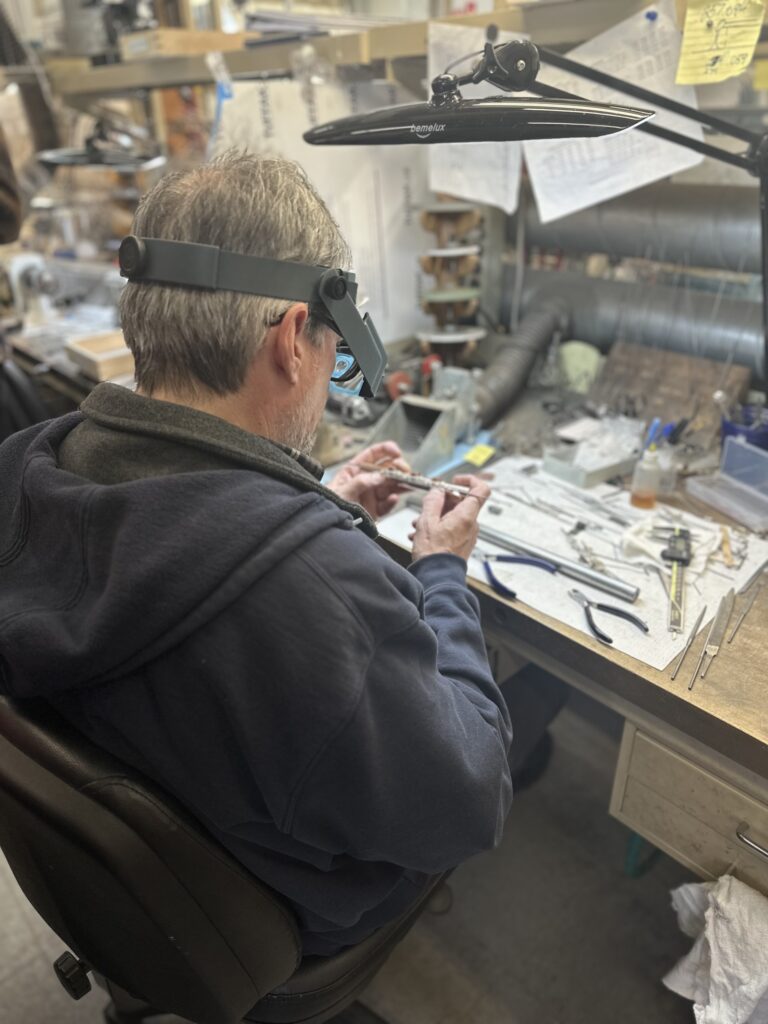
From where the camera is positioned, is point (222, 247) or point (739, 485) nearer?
point (222, 247)

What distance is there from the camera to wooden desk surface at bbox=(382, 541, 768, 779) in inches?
30.7

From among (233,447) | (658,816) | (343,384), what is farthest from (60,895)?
(658,816)

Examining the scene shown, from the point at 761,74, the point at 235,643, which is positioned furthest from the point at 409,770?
the point at 761,74

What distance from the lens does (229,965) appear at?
0.71m

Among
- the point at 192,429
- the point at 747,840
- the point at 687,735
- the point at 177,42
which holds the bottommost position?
the point at 747,840

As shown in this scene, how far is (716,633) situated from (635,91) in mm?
766

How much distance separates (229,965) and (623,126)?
3.38ft

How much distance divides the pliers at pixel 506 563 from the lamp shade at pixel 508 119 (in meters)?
0.58

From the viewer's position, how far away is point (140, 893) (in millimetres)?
611

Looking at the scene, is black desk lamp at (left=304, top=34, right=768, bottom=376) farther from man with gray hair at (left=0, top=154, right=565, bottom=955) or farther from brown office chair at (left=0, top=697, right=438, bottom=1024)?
brown office chair at (left=0, top=697, right=438, bottom=1024)

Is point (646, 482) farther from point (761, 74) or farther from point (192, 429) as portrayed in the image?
point (192, 429)

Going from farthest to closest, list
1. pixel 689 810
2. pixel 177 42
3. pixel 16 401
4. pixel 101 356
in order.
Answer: pixel 16 401 < pixel 101 356 < pixel 177 42 < pixel 689 810

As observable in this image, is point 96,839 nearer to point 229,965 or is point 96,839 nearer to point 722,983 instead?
point 229,965

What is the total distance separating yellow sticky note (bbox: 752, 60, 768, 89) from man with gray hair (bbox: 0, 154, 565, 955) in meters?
0.88
